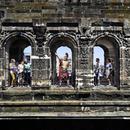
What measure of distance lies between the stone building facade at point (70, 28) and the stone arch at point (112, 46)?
0.09 ft

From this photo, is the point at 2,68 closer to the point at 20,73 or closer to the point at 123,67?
the point at 20,73

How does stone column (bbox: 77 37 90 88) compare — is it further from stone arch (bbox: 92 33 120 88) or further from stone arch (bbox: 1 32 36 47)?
stone arch (bbox: 1 32 36 47)

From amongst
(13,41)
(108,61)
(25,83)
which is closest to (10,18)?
(13,41)

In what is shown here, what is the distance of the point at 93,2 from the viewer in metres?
16.0

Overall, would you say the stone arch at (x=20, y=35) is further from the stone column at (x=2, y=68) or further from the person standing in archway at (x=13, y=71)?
the person standing in archway at (x=13, y=71)

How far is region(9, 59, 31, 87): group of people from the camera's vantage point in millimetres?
15961

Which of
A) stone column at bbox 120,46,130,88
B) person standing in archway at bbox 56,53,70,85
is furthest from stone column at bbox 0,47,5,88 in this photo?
stone column at bbox 120,46,130,88

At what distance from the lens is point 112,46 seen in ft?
53.4

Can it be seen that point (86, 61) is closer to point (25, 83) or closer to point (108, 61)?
point (108, 61)

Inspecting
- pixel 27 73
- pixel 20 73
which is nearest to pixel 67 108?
pixel 27 73

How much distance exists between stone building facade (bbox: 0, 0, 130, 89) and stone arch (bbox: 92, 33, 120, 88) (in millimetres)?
27

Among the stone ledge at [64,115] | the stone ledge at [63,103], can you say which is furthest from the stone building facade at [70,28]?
the stone ledge at [64,115]

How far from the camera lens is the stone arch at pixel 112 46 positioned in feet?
52.4

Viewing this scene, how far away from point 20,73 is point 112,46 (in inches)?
104
